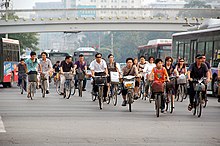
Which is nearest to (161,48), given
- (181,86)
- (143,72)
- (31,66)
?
(181,86)

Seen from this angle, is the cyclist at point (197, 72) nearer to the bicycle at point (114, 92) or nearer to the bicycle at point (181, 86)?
the bicycle at point (114, 92)

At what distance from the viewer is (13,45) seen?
42.9 m

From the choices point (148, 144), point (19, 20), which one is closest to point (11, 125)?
point (148, 144)

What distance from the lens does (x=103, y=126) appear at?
50.7 feet

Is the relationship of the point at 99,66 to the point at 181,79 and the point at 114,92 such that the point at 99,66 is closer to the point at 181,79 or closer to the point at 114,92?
the point at 114,92

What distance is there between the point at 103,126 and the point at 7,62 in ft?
85.2

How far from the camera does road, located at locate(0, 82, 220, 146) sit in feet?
Result: 41.3

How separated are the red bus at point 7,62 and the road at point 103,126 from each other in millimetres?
18195

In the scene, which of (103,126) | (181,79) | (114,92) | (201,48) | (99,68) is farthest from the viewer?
(201,48)

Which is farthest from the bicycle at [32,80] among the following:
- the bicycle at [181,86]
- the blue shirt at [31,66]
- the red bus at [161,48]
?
the red bus at [161,48]

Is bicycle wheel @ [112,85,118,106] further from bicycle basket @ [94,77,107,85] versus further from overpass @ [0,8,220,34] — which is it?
overpass @ [0,8,220,34]

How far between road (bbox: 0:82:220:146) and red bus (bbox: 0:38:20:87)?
18195 mm

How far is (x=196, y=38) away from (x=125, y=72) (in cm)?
1245

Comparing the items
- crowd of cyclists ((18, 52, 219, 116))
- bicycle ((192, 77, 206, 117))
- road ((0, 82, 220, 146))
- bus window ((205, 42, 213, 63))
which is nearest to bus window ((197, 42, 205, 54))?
bus window ((205, 42, 213, 63))
